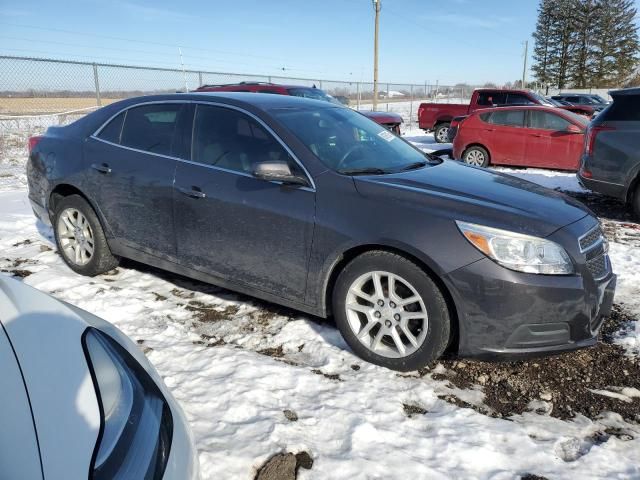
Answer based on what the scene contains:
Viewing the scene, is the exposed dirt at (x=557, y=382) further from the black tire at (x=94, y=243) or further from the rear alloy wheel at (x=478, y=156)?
the rear alloy wheel at (x=478, y=156)

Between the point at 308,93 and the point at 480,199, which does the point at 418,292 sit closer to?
the point at 480,199

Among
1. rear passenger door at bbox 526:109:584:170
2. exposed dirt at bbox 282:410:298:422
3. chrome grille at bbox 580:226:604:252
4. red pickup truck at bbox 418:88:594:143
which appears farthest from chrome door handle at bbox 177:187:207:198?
red pickup truck at bbox 418:88:594:143

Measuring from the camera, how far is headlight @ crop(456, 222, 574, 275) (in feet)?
8.28

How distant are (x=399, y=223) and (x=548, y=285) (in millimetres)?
835

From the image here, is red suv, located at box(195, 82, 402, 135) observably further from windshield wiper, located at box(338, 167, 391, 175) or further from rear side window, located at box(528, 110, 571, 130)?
windshield wiper, located at box(338, 167, 391, 175)

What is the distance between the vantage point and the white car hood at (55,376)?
3.58 feet

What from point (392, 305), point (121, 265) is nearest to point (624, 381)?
point (392, 305)

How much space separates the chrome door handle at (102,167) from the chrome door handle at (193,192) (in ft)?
2.77

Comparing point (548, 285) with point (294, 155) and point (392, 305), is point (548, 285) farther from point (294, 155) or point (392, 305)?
point (294, 155)

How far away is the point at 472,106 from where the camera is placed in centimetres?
1506

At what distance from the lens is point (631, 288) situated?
4062 mm

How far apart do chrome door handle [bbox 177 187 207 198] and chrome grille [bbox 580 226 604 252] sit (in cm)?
238

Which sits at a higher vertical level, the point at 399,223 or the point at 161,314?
the point at 399,223

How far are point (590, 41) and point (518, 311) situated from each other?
64161 millimetres
